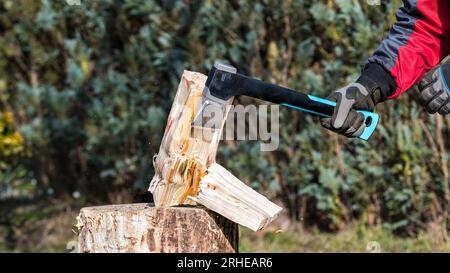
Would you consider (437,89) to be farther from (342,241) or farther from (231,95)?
A: (342,241)

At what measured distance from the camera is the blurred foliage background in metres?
5.47

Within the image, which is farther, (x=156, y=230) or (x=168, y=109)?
(x=168, y=109)

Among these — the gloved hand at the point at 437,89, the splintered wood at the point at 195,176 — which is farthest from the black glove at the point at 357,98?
the splintered wood at the point at 195,176

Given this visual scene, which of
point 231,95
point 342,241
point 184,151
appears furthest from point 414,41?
point 342,241

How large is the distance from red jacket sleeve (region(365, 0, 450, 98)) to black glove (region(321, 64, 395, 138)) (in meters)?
0.05

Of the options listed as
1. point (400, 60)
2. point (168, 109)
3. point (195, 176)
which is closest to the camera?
point (195, 176)

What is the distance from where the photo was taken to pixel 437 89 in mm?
3654

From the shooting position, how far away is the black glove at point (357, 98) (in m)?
3.59

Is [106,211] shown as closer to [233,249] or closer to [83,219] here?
[83,219]

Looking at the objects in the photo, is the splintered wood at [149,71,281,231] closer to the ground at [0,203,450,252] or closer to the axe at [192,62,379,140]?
the axe at [192,62,379,140]

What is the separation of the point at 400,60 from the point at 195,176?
3.50 feet

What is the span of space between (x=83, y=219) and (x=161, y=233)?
1.22ft

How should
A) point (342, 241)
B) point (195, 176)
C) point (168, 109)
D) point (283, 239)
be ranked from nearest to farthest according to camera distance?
1. point (195, 176)
2. point (342, 241)
3. point (283, 239)
4. point (168, 109)

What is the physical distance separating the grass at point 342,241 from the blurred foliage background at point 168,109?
0.07 metres
